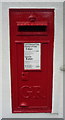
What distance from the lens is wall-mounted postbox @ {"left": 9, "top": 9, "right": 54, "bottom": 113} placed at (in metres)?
1.63

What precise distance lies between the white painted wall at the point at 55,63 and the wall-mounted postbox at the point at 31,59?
0.05 metres

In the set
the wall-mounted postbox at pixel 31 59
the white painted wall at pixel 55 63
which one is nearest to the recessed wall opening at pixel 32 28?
the wall-mounted postbox at pixel 31 59

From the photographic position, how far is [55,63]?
1705 millimetres

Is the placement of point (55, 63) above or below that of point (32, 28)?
below

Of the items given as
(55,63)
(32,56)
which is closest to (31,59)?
(32,56)

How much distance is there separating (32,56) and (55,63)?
29cm

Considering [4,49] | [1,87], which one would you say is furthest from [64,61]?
[1,87]

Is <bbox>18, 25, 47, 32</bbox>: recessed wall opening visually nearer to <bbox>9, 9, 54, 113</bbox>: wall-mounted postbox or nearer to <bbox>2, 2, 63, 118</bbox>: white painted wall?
<bbox>9, 9, 54, 113</bbox>: wall-mounted postbox

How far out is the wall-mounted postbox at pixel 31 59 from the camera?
1.63 meters

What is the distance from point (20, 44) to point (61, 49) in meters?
0.49

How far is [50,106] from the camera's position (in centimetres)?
180

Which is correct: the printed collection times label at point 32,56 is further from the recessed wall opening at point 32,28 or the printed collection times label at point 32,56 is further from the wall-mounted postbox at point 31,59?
the recessed wall opening at point 32,28

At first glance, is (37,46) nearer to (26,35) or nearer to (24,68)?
(26,35)

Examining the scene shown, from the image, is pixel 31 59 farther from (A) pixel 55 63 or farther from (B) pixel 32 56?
(A) pixel 55 63
